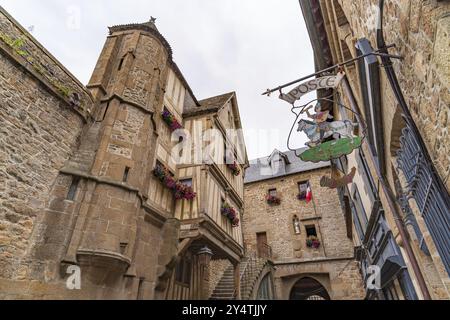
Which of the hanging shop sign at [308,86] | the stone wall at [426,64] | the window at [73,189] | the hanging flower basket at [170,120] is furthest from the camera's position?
the hanging flower basket at [170,120]

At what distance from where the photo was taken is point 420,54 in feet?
7.14

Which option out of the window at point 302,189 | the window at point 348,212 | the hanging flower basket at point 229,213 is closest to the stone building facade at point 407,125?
the window at point 348,212

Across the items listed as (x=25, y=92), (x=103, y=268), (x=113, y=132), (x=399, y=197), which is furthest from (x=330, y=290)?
(x=25, y=92)

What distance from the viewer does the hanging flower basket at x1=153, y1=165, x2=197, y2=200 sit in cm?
747

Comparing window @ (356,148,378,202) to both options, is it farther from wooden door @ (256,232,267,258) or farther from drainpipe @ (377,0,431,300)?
wooden door @ (256,232,267,258)

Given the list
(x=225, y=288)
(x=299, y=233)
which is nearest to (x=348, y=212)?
(x=299, y=233)

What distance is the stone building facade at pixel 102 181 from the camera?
184 inches

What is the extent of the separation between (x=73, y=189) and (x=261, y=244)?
40.2 ft

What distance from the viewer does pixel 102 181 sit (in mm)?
5809

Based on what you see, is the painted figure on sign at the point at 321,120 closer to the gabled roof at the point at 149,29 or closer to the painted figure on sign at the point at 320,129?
the painted figure on sign at the point at 320,129

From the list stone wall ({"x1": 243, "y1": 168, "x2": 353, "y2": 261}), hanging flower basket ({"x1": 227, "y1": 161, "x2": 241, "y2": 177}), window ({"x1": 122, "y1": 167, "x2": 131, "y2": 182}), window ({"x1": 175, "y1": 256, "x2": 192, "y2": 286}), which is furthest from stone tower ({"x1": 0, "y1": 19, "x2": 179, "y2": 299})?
stone wall ({"x1": 243, "y1": 168, "x2": 353, "y2": 261})

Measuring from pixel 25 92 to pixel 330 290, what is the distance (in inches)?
581

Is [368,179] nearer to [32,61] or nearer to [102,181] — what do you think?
[102,181]
